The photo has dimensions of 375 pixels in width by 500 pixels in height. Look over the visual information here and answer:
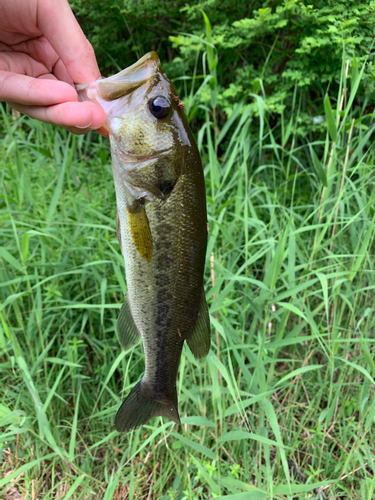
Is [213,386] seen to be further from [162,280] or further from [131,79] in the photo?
[131,79]

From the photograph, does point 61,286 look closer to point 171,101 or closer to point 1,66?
point 1,66

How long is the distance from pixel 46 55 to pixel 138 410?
160 cm

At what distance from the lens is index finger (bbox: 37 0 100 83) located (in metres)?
1.30

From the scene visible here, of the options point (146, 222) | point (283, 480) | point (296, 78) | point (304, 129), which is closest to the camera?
point (146, 222)

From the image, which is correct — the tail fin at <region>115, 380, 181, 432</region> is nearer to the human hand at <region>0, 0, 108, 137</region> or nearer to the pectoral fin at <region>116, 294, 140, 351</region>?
the pectoral fin at <region>116, 294, 140, 351</region>

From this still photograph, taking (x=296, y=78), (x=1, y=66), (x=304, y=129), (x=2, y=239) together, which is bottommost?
(x=2, y=239)

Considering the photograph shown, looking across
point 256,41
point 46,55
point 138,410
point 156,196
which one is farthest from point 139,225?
point 256,41

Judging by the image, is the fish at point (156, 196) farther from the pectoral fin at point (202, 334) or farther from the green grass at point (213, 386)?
the green grass at point (213, 386)

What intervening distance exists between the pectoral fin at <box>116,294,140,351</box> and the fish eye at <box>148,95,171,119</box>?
65cm

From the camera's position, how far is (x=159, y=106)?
1120 millimetres

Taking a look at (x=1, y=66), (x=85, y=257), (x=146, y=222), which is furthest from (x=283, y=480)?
(x=1, y=66)

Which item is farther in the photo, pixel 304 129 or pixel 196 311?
pixel 304 129

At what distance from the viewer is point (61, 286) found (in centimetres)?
211

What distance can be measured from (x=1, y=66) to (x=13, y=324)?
147 centimetres
